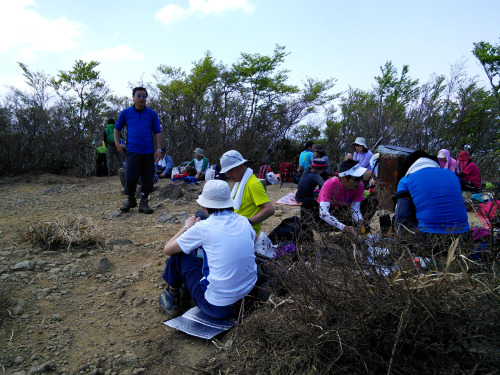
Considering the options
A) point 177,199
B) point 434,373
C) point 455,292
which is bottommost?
point 177,199

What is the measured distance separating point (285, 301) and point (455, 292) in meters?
0.79

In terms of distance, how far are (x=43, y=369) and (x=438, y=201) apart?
3.17m

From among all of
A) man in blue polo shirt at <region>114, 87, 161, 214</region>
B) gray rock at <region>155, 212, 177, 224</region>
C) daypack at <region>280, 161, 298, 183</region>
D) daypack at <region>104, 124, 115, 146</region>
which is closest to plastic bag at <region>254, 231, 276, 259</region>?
gray rock at <region>155, 212, 177, 224</region>

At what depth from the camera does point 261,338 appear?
1752 millimetres

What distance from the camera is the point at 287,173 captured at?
9461mm

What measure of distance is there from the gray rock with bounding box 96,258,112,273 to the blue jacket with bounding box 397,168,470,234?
9.47 feet

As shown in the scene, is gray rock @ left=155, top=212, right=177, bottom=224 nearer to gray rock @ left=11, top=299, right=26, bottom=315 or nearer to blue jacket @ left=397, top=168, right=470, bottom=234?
gray rock @ left=11, top=299, right=26, bottom=315

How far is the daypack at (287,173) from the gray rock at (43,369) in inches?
305

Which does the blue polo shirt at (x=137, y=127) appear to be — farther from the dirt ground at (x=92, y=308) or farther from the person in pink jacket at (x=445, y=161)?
the person in pink jacket at (x=445, y=161)

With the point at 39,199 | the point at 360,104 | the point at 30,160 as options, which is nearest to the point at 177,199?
the point at 39,199

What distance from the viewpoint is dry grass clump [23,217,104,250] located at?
3.57 meters

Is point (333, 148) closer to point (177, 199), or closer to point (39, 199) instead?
point (177, 199)

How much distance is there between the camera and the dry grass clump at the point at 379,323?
53.7 inches

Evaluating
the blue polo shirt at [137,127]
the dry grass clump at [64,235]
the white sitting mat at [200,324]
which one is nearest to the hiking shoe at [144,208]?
the blue polo shirt at [137,127]
